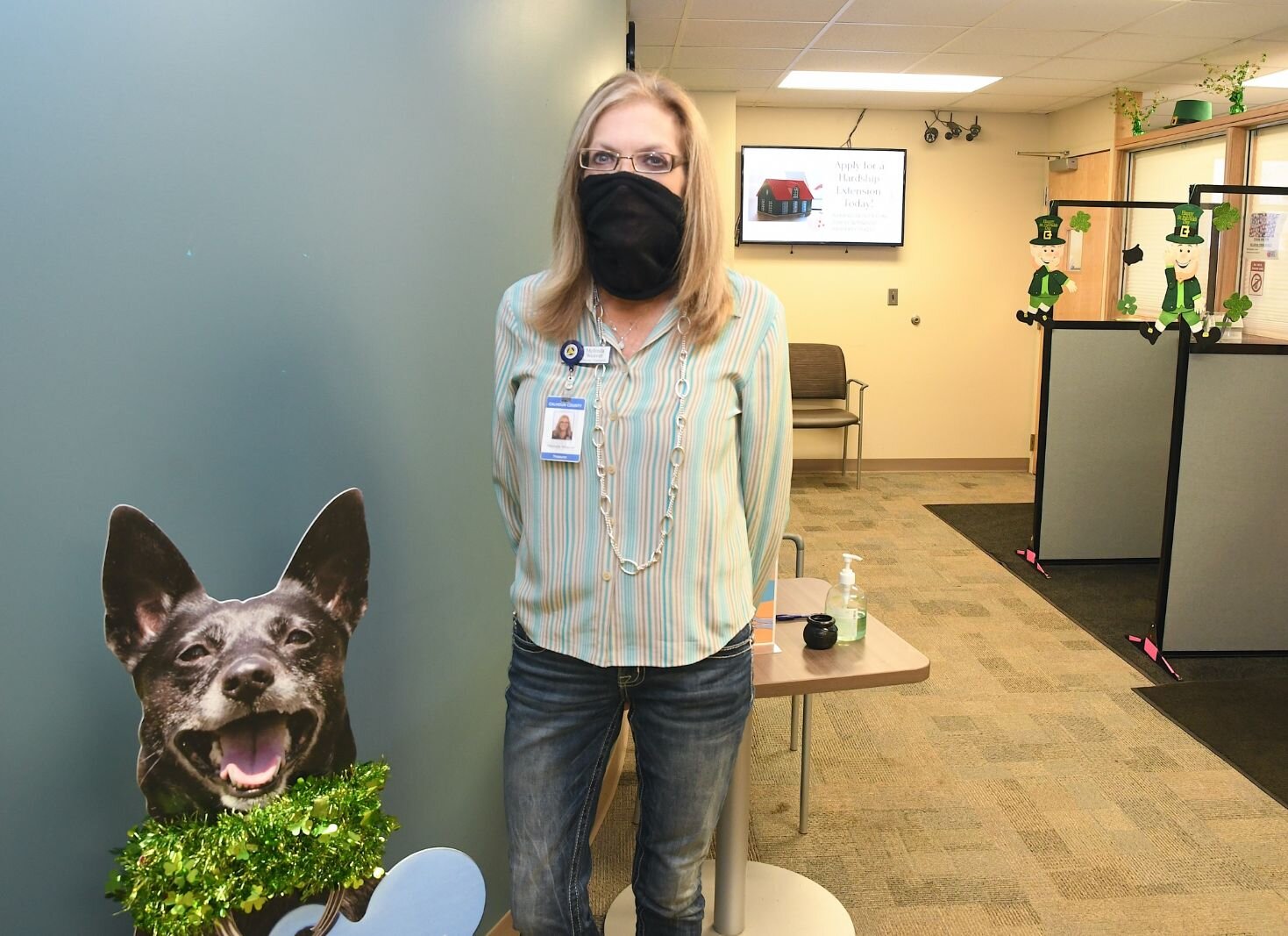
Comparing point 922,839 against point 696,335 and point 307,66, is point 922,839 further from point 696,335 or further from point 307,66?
point 307,66

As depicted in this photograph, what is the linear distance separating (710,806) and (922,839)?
4.24ft

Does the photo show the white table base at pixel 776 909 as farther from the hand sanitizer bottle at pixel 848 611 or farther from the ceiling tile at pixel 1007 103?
the ceiling tile at pixel 1007 103

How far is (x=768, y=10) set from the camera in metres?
4.23

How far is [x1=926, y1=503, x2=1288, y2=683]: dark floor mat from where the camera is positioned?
350cm

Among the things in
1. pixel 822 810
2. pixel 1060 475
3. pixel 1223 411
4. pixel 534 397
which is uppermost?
pixel 534 397

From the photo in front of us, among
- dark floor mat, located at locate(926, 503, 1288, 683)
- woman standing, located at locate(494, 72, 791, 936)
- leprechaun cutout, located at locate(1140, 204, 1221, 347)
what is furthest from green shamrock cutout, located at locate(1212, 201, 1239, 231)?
woman standing, located at locate(494, 72, 791, 936)

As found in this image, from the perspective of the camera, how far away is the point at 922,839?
2.39m

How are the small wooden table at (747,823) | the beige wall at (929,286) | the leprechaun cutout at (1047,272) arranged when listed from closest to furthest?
the small wooden table at (747,823) < the leprechaun cutout at (1047,272) < the beige wall at (929,286)

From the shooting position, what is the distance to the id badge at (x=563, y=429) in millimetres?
1196

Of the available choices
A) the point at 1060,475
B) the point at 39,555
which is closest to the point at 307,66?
the point at 39,555

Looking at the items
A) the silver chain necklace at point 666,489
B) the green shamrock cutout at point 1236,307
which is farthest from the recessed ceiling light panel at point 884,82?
the silver chain necklace at point 666,489

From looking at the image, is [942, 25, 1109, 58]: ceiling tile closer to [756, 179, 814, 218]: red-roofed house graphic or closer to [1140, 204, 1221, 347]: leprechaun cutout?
[1140, 204, 1221, 347]: leprechaun cutout

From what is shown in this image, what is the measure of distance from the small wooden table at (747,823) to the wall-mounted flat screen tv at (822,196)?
4.83 meters

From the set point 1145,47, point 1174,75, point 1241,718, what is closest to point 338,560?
point 1241,718
